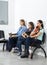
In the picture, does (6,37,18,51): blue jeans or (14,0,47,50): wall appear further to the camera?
(6,37,18,51): blue jeans

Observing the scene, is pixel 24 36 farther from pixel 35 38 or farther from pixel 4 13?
pixel 4 13

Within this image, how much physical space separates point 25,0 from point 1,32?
1614mm

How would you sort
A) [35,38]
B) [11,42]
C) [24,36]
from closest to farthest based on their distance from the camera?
[35,38]
[24,36]
[11,42]

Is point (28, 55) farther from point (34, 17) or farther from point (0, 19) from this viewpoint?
point (0, 19)

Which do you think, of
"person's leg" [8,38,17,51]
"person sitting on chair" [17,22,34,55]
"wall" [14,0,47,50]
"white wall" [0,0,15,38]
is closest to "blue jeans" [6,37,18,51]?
"person's leg" [8,38,17,51]

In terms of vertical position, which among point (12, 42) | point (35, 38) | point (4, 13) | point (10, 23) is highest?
point (4, 13)

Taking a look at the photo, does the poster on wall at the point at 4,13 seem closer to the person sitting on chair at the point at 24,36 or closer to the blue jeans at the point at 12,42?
the blue jeans at the point at 12,42

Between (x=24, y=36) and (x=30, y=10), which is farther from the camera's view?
(x=30, y=10)

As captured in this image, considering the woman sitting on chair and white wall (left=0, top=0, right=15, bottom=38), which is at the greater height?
white wall (left=0, top=0, right=15, bottom=38)

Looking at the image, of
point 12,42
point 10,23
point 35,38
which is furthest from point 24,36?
point 10,23

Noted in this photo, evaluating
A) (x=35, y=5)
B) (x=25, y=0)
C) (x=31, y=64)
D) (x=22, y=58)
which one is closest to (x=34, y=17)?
(x=35, y=5)

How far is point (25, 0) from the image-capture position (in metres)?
7.64

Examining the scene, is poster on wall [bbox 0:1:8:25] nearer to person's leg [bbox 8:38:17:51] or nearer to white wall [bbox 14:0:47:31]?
white wall [bbox 14:0:47:31]

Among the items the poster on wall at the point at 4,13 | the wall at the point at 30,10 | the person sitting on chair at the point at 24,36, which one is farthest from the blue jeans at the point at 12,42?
the poster on wall at the point at 4,13
